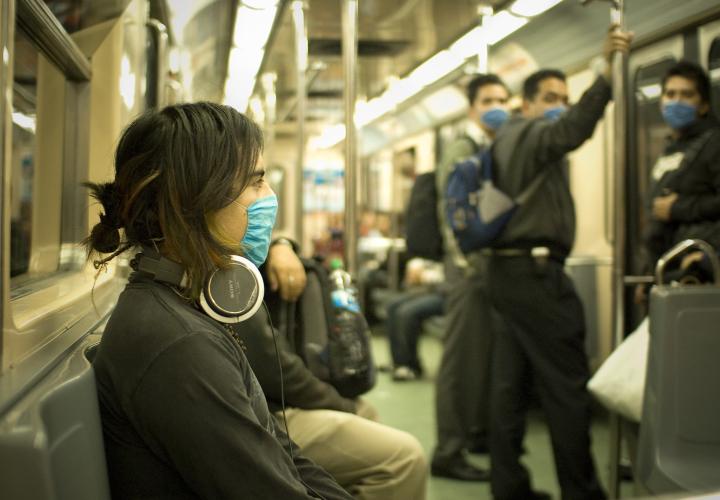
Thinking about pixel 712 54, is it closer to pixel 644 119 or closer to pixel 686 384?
pixel 644 119

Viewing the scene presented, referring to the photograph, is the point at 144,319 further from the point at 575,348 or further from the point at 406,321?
the point at 406,321

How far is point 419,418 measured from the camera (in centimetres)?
493

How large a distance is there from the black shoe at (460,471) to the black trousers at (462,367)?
5 cm

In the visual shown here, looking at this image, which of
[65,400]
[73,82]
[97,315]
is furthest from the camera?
[73,82]

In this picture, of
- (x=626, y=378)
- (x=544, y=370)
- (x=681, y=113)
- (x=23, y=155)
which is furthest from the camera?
(x=681, y=113)

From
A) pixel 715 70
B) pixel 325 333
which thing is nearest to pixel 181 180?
pixel 325 333

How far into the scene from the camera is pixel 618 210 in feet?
9.41

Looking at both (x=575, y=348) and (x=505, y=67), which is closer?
(x=575, y=348)

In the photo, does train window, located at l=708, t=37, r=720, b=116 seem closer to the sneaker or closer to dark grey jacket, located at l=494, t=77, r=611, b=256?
dark grey jacket, located at l=494, t=77, r=611, b=256

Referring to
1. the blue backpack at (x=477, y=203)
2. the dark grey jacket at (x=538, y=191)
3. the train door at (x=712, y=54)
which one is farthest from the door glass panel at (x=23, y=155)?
the train door at (x=712, y=54)

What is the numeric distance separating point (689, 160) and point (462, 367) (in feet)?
5.07

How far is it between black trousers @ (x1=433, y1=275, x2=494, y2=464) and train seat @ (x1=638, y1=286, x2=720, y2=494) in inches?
62.1

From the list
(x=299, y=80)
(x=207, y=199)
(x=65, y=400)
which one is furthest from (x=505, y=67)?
(x=65, y=400)

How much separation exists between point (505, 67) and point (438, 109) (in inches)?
97.7
